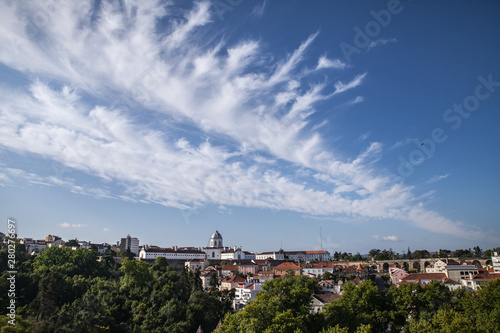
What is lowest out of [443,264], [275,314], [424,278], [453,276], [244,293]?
[244,293]

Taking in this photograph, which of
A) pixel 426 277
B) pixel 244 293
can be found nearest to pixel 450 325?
pixel 244 293

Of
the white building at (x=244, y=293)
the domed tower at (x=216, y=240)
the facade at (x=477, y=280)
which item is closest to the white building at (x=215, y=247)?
the domed tower at (x=216, y=240)

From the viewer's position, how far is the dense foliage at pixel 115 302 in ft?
124

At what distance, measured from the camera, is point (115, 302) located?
4462 cm

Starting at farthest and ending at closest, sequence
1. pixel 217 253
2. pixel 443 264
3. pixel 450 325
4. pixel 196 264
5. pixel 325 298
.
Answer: pixel 217 253 → pixel 196 264 → pixel 443 264 → pixel 325 298 → pixel 450 325

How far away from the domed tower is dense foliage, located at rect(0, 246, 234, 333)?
51295mm

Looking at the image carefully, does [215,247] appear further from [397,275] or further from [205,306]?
[205,306]

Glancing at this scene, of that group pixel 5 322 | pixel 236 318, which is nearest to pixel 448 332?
pixel 236 318

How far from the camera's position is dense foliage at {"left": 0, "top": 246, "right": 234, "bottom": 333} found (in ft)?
124

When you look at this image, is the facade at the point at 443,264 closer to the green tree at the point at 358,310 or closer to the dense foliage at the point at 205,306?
the dense foliage at the point at 205,306

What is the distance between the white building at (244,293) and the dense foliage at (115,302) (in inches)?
58.4

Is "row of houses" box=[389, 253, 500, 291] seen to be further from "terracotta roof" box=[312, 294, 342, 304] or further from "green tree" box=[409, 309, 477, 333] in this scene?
"green tree" box=[409, 309, 477, 333]

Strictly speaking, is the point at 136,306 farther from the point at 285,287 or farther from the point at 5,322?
the point at 285,287

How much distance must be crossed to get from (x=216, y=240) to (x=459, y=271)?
229ft
